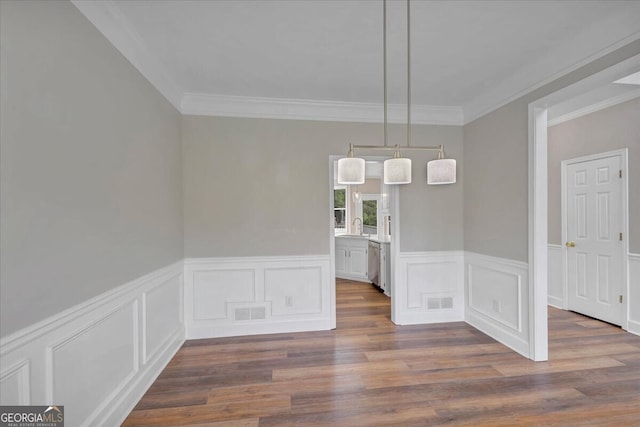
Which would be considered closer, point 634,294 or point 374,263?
point 634,294

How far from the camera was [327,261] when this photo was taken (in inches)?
148

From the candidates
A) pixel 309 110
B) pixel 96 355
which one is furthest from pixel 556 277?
pixel 96 355

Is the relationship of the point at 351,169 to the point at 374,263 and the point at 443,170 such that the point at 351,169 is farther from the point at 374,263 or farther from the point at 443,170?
the point at 374,263

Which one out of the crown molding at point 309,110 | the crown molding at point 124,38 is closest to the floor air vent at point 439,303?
the crown molding at point 309,110

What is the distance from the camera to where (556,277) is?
4.48 metres

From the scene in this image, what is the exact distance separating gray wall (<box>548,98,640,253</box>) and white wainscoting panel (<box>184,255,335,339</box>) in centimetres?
363

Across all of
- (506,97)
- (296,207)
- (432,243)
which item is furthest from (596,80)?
(296,207)

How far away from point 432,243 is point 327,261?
143 centimetres

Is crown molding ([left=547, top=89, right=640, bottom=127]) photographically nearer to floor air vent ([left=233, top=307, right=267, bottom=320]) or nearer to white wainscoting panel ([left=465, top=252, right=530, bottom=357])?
white wainscoting panel ([left=465, top=252, right=530, bottom=357])

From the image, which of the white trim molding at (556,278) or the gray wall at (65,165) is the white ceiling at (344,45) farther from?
the white trim molding at (556,278)

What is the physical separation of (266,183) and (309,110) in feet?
3.46

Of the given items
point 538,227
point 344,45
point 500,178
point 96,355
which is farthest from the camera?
point 500,178

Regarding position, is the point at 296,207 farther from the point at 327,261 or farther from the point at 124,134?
the point at 124,134

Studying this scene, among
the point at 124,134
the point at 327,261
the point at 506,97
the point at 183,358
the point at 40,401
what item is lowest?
the point at 183,358
